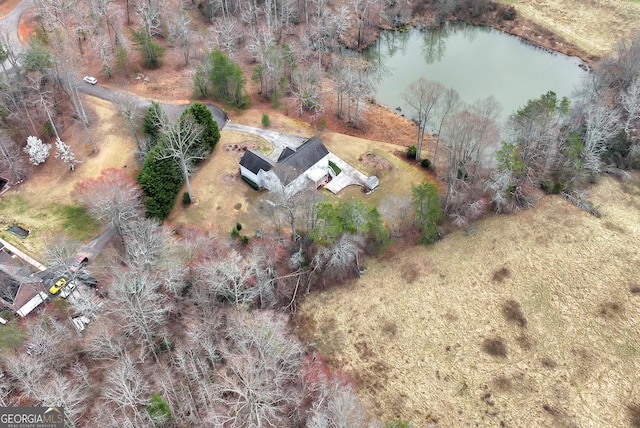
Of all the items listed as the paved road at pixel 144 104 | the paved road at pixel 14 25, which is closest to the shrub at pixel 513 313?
the paved road at pixel 144 104

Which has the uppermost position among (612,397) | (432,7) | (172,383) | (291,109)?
(432,7)

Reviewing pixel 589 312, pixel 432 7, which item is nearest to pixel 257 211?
pixel 589 312

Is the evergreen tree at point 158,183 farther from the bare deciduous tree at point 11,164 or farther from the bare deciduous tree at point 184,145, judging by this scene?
the bare deciduous tree at point 11,164

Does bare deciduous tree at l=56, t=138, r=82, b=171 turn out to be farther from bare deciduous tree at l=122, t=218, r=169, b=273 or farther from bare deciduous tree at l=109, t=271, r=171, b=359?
bare deciduous tree at l=109, t=271, r=171, b=359

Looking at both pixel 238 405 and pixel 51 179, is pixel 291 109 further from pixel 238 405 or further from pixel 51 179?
pixel 238 405

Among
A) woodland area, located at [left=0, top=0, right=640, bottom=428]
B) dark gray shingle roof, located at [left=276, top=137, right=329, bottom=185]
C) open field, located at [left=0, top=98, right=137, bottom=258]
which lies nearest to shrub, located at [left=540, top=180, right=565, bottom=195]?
woodland area, located at [left=0, top=0, right=640, bottom=428]
